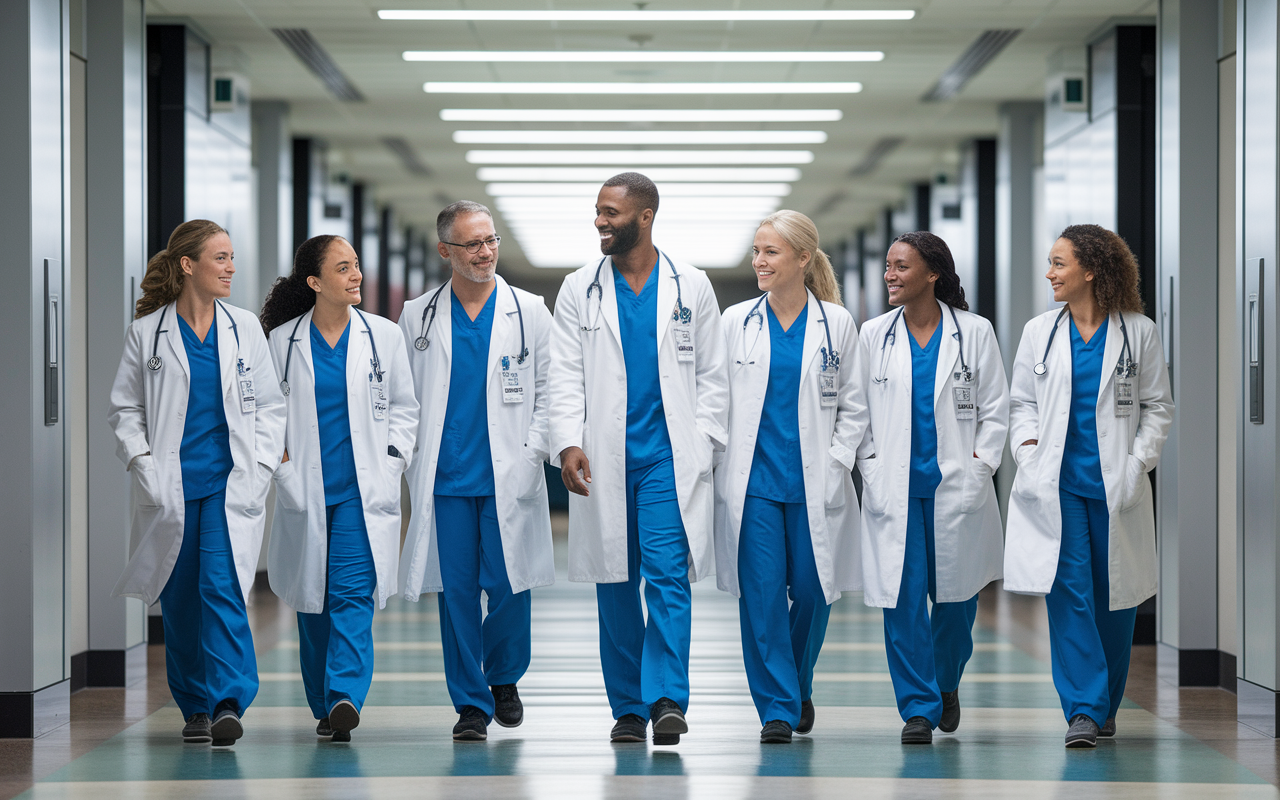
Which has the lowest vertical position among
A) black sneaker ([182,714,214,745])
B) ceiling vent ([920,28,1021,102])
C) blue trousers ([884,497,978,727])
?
black sneaker ([182,714,214,745])

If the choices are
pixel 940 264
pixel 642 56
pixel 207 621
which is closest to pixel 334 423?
pixel 207 621

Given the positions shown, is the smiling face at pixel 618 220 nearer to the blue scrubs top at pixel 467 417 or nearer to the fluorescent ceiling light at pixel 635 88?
the blue scrubs top at pixel 467 417

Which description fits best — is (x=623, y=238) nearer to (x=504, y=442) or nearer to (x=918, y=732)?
(x=504, y=442)

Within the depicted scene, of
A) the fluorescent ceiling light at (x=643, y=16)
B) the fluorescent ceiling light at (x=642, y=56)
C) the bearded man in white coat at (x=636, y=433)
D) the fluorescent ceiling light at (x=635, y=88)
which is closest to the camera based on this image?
the bearded man in white coat at (x=636, y=433)

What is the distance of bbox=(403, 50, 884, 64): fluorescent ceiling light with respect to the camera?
8.78 m

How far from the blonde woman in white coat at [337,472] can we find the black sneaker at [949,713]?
1982 mm

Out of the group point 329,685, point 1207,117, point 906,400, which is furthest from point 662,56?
point 329,685

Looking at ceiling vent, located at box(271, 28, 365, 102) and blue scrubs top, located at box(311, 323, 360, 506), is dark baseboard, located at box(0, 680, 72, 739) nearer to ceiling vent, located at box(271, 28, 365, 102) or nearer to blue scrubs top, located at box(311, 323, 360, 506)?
blue scrubs top, located at box(311, 323, 360, 506)

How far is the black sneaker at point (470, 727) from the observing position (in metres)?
4.73

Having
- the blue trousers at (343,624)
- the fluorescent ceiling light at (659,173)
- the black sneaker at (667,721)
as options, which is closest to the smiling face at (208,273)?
the blue trousers at (343,624)

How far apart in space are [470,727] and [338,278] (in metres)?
1.61

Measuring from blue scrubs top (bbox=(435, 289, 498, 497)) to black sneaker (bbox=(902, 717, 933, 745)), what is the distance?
1618 millimetres

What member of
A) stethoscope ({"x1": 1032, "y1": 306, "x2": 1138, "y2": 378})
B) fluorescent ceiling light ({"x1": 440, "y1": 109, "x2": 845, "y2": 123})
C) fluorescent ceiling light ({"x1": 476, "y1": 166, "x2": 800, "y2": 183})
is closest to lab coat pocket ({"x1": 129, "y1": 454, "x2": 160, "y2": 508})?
stethoscope ({"x1": 1032, "y1": 306, "x2": 1138, "y2": 378})

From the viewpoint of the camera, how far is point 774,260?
4.71 metres
